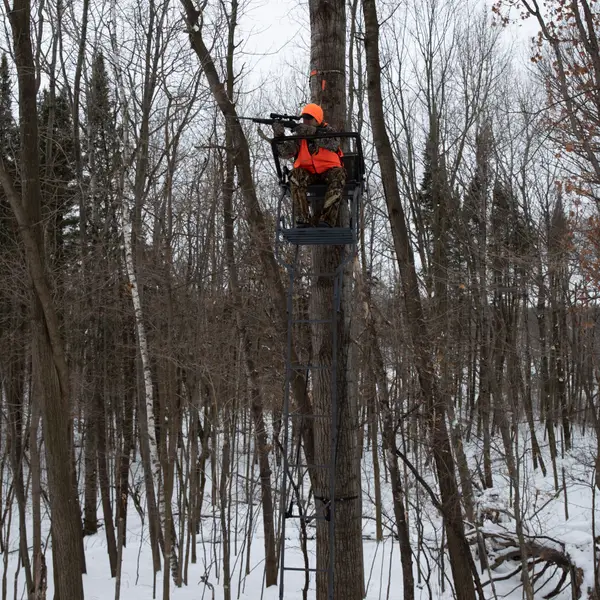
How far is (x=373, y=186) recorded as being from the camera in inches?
654

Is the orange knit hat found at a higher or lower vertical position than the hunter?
higher

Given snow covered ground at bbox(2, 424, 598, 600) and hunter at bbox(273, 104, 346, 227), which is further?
snow covered ground at bbox(2, 424, 598, 600)

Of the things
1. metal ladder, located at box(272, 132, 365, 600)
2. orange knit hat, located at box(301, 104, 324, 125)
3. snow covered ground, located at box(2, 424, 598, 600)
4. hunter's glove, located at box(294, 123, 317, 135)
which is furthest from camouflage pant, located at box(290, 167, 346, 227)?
snow covered ground, located at box(2, 424, 598, 600)

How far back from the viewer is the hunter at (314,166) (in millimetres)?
5000

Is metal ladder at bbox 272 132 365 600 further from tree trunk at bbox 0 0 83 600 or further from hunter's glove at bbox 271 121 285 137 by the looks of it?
tree trunk at bbox 0 0 83 600

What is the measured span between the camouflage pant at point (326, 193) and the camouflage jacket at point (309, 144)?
163 mm

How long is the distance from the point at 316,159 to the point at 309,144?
14cm

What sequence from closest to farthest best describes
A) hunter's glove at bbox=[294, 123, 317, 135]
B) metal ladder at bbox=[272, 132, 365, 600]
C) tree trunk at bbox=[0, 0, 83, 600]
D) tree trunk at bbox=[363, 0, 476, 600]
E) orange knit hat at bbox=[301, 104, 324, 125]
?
metal ladder at bbox=[272, 132, 365, 600], orange knit hat at bbox=[301, 104, 324, 125], hunter's glove at bbox=[294, 123, 317, 135], tree trunk at bbox=[0, 0, 83, 600], tree trunk at bbox=[363, 0, 476, 600]

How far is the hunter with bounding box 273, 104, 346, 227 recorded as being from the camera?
5000mm

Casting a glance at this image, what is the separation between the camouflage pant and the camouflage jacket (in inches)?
6.4

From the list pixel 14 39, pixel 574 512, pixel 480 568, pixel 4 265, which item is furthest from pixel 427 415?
pixel 574 512

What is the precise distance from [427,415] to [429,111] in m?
10.6

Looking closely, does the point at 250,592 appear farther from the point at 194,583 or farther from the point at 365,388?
the point at 365,388

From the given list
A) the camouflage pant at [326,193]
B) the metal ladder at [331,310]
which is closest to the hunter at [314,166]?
the camouflage pant at [326,193]
